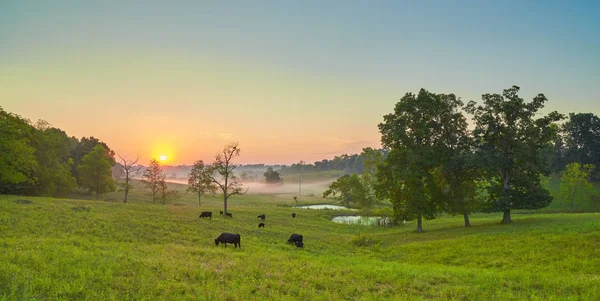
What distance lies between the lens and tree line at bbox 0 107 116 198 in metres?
50.8

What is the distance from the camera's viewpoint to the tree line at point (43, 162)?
50750 millimetres

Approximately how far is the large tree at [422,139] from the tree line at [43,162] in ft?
198

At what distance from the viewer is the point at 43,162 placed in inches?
2574

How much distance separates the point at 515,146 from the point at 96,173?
84.8 meters

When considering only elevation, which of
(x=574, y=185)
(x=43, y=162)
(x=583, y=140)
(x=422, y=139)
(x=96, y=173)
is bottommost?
(x=574, y=185)

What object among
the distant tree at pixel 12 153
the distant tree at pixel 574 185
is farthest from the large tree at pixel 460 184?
the distant tree at pixel 12 153

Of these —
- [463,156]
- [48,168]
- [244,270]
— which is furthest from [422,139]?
[48,168]

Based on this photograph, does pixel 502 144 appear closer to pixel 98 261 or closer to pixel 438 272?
pixel 438 272

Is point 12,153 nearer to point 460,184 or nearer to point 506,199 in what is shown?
point 460,184

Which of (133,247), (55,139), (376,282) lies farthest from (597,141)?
(55,139)

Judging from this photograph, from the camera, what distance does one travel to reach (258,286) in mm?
13836

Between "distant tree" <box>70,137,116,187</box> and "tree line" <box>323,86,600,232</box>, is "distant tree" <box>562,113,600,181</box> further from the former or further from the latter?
"distant tree" <box>70,137,116,187</box>

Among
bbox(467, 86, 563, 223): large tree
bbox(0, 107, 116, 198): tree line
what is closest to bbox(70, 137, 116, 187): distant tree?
bbox(0, 107, 116, 198): tree line

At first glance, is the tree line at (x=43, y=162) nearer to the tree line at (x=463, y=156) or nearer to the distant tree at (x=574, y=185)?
the tree line at (x=463, y=156)
